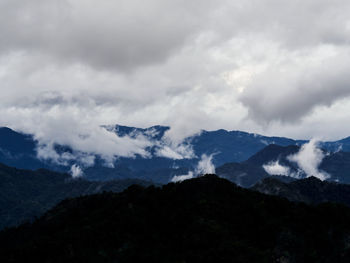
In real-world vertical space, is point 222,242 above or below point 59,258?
above

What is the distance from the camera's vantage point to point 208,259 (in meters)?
188

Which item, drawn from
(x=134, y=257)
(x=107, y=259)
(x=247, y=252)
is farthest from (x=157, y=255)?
(x=247, y=252)

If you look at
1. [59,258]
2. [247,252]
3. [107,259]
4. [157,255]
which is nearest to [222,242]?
[247,252]

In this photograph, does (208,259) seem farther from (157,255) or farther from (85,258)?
(85,258)

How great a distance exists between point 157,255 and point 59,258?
47.2 metres

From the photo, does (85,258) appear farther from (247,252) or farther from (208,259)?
(247,252)

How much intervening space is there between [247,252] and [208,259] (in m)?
19.3

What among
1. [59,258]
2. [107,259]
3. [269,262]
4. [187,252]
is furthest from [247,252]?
[59,258]

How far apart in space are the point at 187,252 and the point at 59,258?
60627 mm

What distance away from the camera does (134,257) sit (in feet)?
629

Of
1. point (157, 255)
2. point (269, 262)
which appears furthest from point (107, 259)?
point (269, 262)

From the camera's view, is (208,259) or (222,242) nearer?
(208,259)

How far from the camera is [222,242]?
199625 mm

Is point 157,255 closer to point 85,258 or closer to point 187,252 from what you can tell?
point 187,252
